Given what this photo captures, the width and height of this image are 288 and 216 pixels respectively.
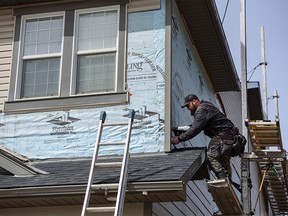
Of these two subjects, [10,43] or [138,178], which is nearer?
[138,178]

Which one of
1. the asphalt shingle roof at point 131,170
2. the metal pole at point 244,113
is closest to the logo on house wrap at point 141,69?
the asphalt shingle roof at point 131,170

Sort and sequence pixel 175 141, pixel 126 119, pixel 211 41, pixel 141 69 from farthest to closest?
pixel 211 41 < pixel 141 69 < pixel 126 119 < pixel 175 141

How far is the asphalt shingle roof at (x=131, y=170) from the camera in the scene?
7.88 meters

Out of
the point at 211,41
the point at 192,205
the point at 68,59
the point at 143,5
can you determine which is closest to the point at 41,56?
the point at 68,59

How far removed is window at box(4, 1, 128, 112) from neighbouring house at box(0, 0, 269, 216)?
0.06 feet

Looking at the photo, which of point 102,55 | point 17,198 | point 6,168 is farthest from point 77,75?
point 17,198

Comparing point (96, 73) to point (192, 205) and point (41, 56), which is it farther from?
point (192, 205)

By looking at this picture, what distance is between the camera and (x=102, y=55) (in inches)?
404

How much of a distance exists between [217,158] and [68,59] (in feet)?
10.9

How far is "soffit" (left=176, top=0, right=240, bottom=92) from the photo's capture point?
10.9 metres

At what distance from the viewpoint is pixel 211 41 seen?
12180 mm

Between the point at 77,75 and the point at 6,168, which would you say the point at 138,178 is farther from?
the point at 77,75

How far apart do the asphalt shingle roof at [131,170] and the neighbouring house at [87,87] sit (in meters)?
0.02

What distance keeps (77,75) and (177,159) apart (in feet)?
8.95
